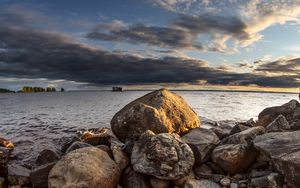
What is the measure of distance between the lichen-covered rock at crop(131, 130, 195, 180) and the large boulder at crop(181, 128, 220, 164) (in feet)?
2.41

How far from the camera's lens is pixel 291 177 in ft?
29.6

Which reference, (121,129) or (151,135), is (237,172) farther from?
(121,129)

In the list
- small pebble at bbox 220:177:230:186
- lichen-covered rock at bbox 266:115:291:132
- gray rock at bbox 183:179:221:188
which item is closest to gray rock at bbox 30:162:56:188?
gray rock at bbox 183:179:221:188

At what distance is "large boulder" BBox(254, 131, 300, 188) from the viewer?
896 cm

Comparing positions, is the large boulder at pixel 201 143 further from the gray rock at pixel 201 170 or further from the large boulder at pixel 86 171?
the large boulder at pixel 86 171

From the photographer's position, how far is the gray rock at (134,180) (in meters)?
10.5

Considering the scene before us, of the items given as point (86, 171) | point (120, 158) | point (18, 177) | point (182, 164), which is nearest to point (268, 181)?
point (182, 164)

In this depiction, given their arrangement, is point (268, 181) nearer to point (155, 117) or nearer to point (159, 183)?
point (159, 183)

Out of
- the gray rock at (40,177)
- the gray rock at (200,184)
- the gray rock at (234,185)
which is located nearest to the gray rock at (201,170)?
the gray rock at (200,184)

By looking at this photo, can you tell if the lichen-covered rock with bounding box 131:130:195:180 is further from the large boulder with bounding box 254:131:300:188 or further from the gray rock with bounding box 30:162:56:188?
the gray rock with bounding box 30:162:56:188

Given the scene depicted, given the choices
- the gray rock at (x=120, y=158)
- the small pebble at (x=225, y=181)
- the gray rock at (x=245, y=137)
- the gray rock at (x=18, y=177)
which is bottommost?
the gray rock at (x=18, y=177)

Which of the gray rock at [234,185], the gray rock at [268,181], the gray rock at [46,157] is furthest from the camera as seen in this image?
the gray rock at [46,157]

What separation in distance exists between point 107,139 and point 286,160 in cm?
866

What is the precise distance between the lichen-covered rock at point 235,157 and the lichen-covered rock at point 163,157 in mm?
1106
